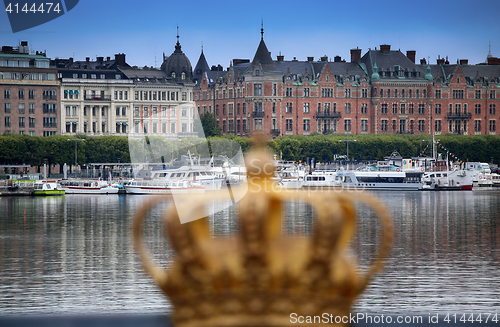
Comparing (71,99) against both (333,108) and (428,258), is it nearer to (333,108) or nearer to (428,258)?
(333,108)

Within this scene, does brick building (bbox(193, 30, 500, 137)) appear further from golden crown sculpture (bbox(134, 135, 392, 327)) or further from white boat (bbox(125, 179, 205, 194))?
golden crown sculpture (bbox(134, 135, 392, 327))

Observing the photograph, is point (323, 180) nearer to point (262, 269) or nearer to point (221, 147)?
point (221, 147)

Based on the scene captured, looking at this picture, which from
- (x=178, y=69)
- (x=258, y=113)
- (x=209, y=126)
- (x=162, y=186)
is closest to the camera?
(x=162, y=186)

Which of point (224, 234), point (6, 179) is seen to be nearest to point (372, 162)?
point (6, 179)

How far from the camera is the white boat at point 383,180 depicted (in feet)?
239

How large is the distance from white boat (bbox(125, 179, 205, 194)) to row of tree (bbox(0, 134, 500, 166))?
11.9 ft

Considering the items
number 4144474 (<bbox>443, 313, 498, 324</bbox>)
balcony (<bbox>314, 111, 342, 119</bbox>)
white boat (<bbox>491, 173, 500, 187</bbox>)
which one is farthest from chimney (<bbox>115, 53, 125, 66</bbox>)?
number 4144474 (<bbox>443, 313, 498, 324</bbox>)

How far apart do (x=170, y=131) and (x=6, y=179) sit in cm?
3578

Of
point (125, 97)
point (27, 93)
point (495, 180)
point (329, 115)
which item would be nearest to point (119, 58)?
point (125, 97)

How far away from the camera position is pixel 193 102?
108m

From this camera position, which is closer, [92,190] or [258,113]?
[92,190]

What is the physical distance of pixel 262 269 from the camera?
4434 millimetres

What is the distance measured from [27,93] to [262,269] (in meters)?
91.2

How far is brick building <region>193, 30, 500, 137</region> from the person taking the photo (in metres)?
98.9
